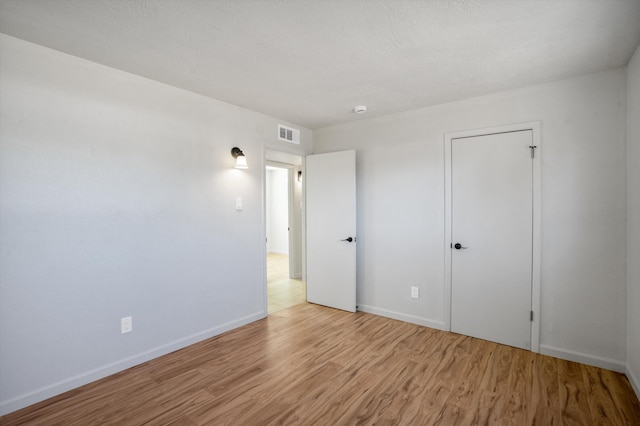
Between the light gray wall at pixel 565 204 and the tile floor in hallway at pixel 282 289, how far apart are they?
1675 mm

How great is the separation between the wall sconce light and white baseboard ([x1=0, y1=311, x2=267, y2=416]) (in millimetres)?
1697

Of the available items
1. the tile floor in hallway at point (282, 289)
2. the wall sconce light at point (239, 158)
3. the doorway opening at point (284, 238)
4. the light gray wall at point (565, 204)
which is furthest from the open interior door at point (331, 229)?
the wall sconce light at point (239, 158)

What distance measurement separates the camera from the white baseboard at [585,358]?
2.48 metres

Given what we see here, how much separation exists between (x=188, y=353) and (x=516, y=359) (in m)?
2.95

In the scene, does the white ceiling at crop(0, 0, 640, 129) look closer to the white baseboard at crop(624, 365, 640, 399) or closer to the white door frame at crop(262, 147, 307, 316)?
the white door frame at crop(262, 147, 307, 316)

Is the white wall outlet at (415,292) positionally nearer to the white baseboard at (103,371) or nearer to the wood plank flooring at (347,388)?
the wood plank flooring at (347,388)

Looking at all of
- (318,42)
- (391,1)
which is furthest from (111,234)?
(391,1)

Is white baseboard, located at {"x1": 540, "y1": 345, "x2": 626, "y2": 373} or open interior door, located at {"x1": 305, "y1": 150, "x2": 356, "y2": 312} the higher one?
open interior door, located at {"x1": 305, "y1": 150, "x2": 356, "y2": 312}

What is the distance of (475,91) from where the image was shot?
295 centimetres

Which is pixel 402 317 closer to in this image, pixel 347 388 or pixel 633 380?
pixel 347 388

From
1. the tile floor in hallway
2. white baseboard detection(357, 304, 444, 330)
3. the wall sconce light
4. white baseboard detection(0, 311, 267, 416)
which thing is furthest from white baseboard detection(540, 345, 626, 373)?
the wall sconce light

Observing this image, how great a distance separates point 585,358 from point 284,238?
22.4 feet

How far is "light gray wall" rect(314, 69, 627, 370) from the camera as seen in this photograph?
2488mm

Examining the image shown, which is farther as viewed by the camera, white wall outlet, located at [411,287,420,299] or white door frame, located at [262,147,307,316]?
white door frame, located at [262,147,307,316]
